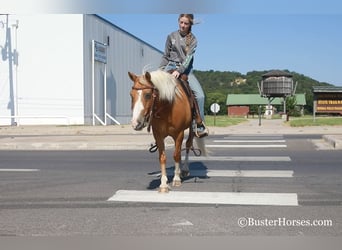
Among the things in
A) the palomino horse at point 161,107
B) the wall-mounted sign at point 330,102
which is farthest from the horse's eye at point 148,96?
the wall-mounted sign at point 330,102

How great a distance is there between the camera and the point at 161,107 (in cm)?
659

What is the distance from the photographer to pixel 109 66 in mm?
44562

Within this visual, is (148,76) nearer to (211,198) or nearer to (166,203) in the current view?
(166,203)

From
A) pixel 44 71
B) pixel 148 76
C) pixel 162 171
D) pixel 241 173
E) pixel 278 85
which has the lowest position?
pixel 241 173

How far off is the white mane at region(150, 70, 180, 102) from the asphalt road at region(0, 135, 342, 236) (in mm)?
1355

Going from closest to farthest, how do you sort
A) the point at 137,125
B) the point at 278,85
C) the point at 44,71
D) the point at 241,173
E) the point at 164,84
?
1. the point at 137,125
2. the point at 164,84
3. the point at 241,173
4. the point at 44,71
5. the point at 278,85

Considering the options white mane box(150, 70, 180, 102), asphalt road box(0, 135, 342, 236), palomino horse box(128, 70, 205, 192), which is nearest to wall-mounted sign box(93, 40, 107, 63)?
asphalt road box(0, 135, 342, 236)

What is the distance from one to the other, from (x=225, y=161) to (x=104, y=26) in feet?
110

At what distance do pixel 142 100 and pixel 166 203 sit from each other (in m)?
1.31

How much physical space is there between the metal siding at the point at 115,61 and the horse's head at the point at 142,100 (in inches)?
1264

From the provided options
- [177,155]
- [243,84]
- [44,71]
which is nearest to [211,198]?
[177,155]

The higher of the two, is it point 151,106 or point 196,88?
point 196,88

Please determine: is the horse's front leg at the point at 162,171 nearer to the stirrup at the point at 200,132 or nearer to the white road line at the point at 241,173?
the stirrup at the point at 200,132

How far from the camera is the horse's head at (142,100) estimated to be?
20.1ft
